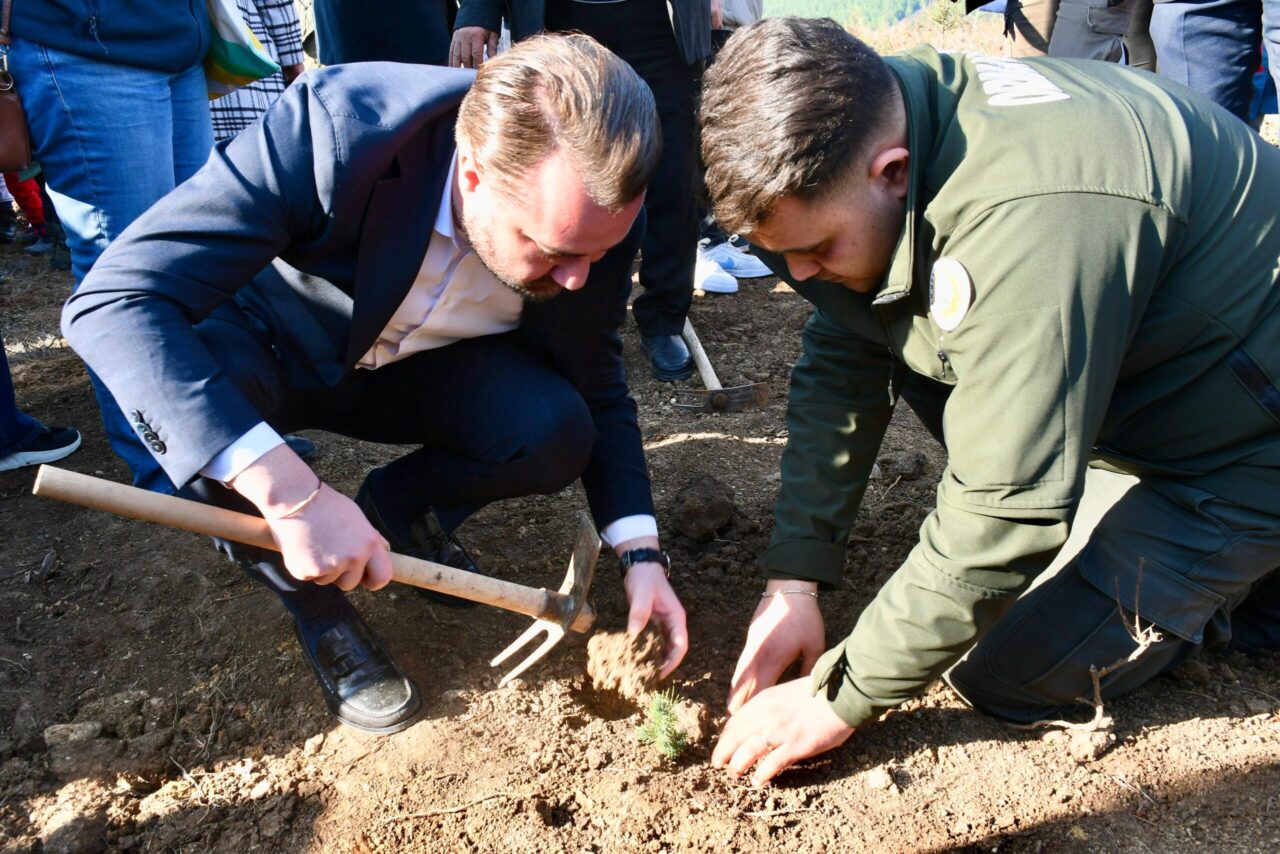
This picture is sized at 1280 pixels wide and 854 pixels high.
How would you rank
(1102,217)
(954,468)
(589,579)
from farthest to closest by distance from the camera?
(589,579) < (954,468) < (1102,217)

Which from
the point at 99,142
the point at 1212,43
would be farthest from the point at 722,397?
the point at 99,142

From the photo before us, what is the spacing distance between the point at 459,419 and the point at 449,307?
0.30 meters

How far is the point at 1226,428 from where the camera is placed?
205 centimetres

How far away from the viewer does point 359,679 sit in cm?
236

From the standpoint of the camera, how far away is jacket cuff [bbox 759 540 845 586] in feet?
8.03

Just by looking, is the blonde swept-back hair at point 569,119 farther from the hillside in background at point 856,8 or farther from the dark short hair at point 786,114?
the hillside in background at point 856,8

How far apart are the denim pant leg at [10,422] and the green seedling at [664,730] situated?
2422mm

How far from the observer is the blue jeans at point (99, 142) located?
8.86 feet

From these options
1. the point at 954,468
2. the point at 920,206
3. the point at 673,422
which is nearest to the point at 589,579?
the point at 954,468

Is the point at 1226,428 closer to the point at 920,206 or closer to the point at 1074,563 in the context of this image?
the point at 1074,563

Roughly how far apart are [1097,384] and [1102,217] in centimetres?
28

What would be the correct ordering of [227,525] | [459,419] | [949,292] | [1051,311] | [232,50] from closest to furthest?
1. [1051,311]
2. [949,292]
3. [227,525]
4. [459,419]
5. [232,50]

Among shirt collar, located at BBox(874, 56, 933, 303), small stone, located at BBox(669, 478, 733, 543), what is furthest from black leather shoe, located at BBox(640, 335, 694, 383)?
shirt collar, located at BBox(874, 56, 933, 303)

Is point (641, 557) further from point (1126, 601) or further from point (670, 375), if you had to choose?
point (670, 375)
